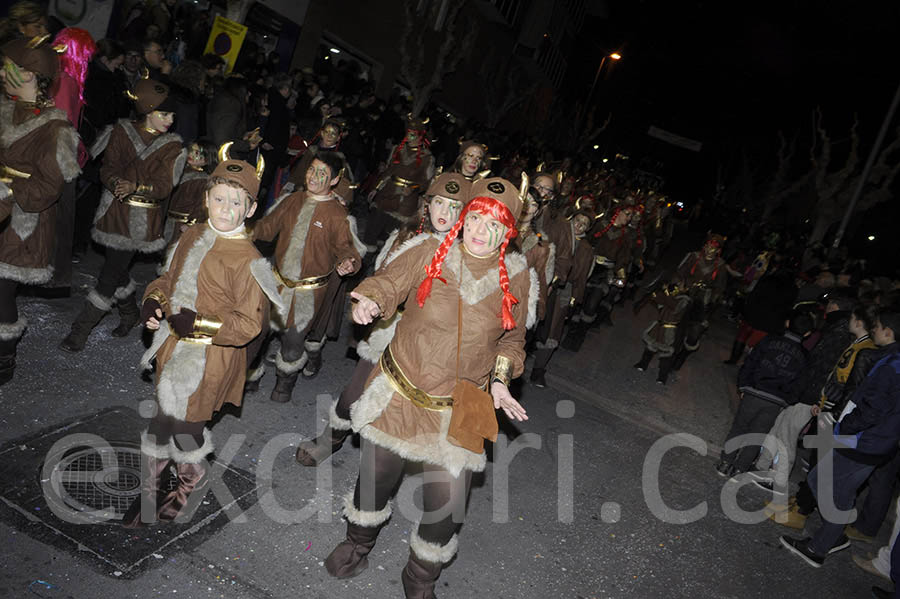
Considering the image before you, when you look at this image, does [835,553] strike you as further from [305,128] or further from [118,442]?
[305,128]

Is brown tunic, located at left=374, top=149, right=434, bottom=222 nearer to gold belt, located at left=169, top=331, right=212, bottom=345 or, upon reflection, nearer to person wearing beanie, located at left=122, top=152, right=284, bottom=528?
person wearing beanie, located at left=122, top=152, right=284, bottom=528

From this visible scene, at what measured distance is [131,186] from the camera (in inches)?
197

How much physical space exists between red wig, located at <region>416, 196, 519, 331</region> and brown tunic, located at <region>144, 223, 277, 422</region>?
0.89m

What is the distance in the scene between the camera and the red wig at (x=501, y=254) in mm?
3262

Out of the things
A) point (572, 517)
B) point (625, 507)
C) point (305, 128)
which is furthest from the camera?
point (305, 128)

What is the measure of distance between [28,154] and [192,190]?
1699mm

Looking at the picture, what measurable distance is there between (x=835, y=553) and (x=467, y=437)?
4.75 meters

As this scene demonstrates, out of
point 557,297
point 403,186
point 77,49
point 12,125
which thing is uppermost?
point 77,49

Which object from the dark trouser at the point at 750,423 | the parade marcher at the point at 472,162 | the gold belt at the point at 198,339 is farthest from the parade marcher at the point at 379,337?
the dark trouser at the point at 750,423

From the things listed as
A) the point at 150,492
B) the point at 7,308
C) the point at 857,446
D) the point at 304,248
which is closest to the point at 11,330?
the point at 7,308

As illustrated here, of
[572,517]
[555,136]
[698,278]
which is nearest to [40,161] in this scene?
[572,517]

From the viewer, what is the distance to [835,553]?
586cm

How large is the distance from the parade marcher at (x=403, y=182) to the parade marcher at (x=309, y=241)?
391 cm

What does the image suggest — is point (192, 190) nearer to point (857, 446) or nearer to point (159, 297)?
point (159, 297)
